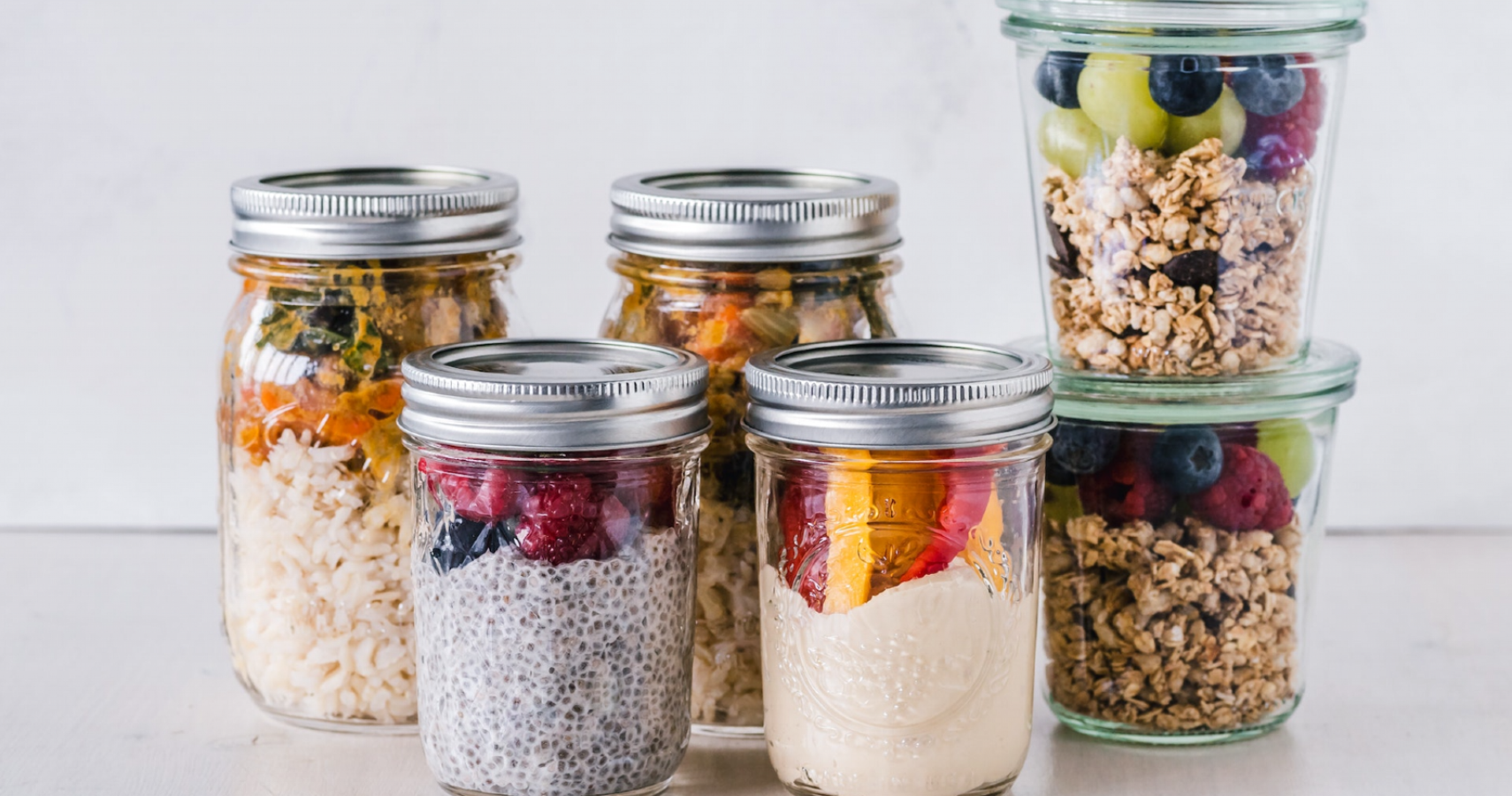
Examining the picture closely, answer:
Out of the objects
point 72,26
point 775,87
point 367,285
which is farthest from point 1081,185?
point 72,26

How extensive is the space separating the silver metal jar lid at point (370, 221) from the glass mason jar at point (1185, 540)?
352mm

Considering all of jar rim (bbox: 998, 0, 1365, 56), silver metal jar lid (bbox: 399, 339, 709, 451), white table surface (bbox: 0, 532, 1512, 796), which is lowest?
white table surface (bbox: 0, 532, 1512, 796)

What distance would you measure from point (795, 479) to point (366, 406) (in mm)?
259

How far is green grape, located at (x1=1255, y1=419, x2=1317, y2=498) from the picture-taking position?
3.19ft

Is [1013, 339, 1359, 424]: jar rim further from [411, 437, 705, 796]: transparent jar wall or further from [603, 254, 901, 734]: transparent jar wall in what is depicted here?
[411, 437, 705, 796]: transparent jar wall

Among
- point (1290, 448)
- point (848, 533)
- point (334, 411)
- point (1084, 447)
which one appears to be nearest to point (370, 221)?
point (334, 411)

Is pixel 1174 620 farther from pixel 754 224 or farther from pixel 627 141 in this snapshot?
pixel 627 141

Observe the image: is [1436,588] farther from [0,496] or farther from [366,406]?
[0,496]

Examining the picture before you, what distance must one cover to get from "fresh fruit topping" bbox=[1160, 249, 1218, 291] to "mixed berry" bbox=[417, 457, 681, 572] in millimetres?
301

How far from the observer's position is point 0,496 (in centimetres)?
153

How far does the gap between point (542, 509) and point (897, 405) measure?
184 mm

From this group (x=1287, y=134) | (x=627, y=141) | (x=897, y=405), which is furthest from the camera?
(x=627, y=141)

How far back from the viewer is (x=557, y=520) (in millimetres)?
835

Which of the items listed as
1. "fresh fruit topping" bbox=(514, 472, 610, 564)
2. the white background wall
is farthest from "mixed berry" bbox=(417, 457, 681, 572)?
the white background wall
